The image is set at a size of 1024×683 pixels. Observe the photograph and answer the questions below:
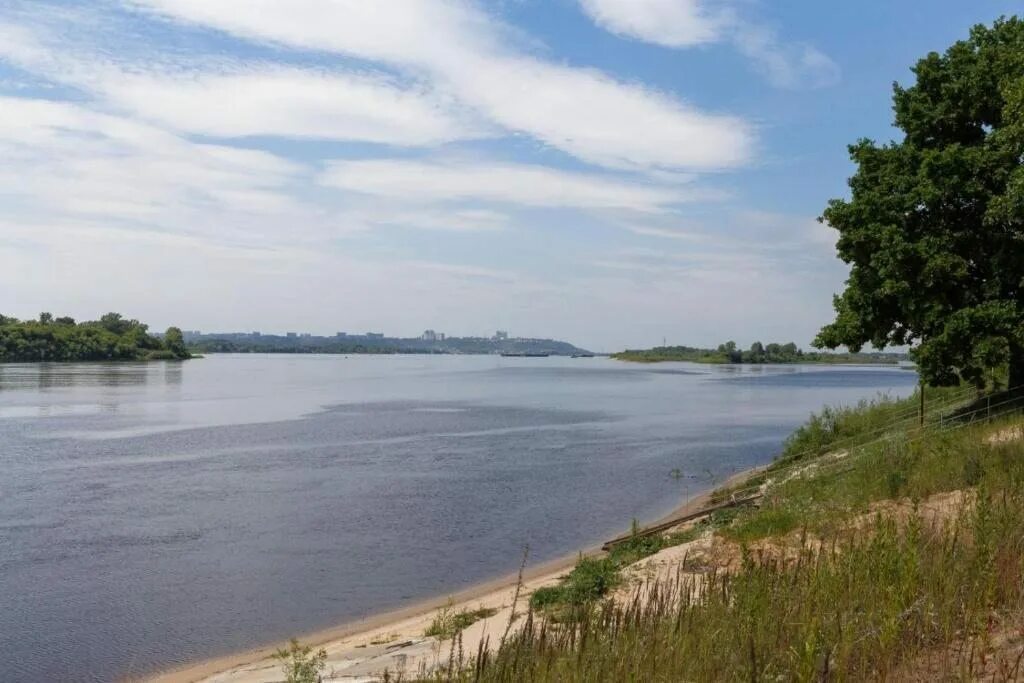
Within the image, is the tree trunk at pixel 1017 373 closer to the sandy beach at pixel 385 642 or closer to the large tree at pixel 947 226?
the large tree at pixel 947 226

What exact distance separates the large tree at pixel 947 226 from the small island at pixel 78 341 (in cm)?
17072

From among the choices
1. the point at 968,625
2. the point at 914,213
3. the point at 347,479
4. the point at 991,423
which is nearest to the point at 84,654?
the point at 968,625

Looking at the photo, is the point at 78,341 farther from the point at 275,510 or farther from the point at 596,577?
the point at 596,577

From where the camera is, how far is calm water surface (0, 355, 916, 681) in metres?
17.7

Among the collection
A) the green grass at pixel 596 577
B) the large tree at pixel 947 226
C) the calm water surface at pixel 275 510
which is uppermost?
the large tree at pixel 947 226

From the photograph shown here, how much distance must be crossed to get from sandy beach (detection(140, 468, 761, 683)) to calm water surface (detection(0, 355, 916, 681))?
0.77 m

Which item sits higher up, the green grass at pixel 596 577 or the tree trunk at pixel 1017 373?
the tree trunk at pixel 1017 373

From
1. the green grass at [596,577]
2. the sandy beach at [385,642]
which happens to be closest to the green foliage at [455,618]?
the sandy beach at [385,642]

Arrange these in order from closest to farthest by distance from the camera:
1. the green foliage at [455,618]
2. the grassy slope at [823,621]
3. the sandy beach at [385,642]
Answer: the grassy slope at [823,621]
the sandy beach at [385,642]
the green foliage at [455,618]

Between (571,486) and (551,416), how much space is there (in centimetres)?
3354

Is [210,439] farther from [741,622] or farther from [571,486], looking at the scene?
[741,622]

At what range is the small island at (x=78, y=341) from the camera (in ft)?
518

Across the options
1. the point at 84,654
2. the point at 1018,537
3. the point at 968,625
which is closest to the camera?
the point at 968,625

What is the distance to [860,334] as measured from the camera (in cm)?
2508
